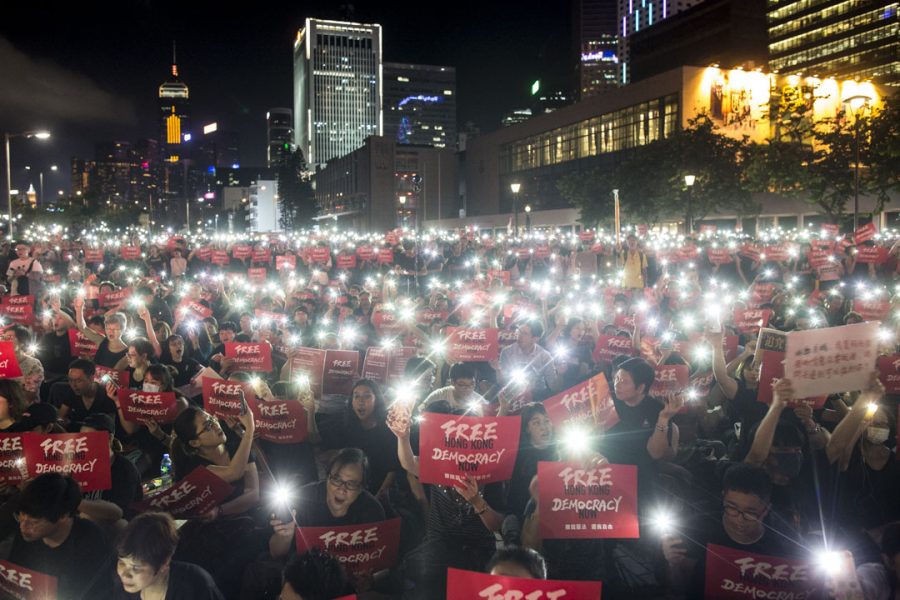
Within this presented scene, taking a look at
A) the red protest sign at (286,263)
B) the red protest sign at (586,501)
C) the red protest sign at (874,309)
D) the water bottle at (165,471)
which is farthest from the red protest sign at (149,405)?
the red protest sign at (286,263)

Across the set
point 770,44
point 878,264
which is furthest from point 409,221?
point 878,264

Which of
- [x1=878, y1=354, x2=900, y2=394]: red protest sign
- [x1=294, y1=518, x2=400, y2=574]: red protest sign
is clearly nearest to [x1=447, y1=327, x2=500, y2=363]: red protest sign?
[x1=294, y1=518, x2=400, y2=574]: red protest sign

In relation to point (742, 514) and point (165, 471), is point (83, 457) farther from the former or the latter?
point (742, 514)

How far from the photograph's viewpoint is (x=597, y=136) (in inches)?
2776

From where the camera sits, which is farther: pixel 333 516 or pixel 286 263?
pixel 286 263

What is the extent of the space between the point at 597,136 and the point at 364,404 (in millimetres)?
67327

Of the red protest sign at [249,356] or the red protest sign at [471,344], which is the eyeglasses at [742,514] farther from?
the red protest sign at [249,356]

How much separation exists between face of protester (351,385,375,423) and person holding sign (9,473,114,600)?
269 centimetres

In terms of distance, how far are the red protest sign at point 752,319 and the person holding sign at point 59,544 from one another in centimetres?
901

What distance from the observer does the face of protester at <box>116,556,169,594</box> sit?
13.6ft

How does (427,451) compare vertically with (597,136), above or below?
below

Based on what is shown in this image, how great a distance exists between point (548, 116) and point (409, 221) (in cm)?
4862

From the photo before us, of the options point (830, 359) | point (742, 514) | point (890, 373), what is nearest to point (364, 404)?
point (742, 514)

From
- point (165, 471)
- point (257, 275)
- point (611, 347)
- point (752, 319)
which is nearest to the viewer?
point (165, 471)
